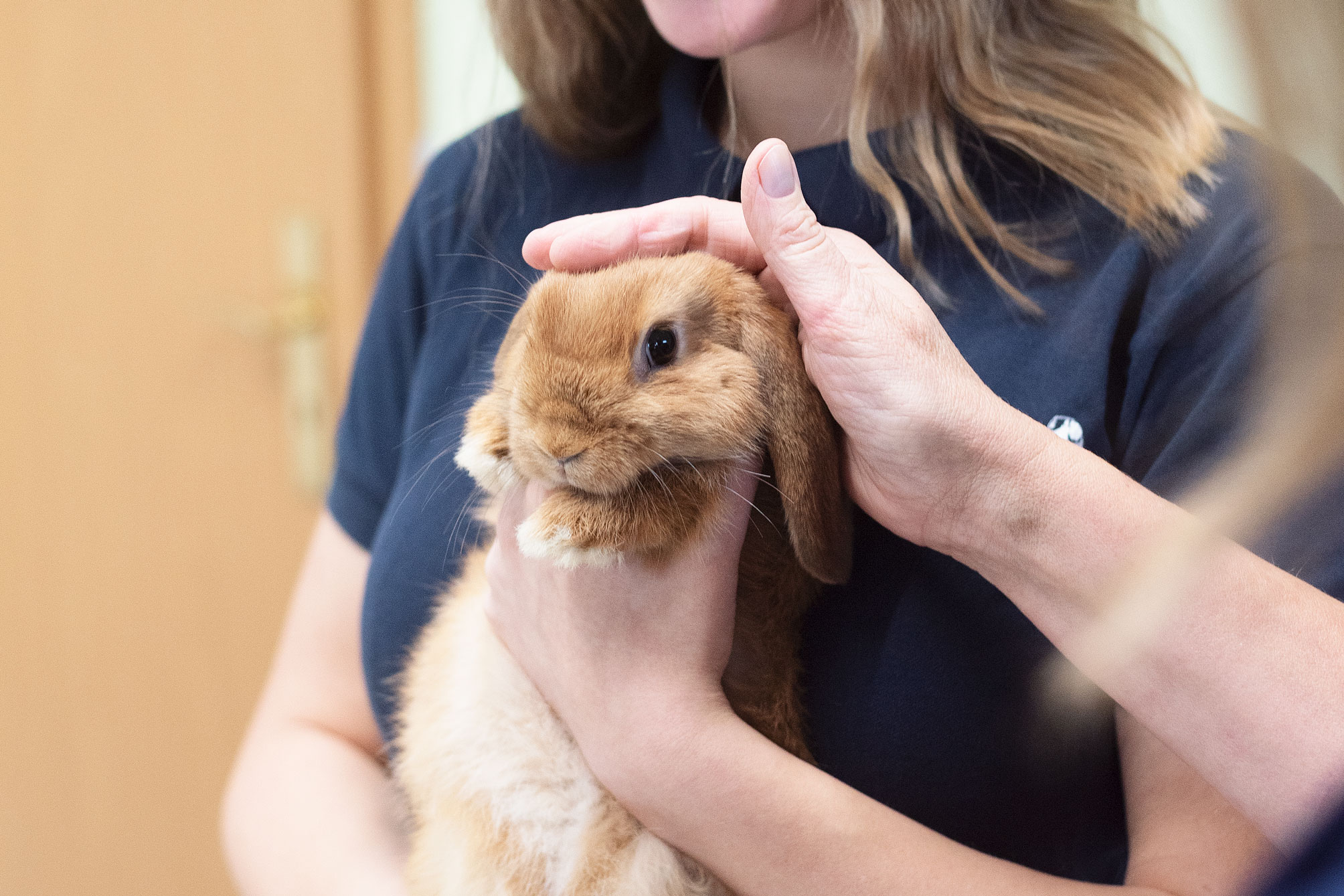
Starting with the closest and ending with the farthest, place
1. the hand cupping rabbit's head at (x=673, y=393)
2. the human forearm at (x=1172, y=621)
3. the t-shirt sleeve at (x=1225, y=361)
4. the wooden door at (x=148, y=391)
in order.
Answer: the t-shirt sleeve at (x=1225, y=361)
the human forearm at (x=1172, y=621)
the hand cupping rabbit's head at (x=673, y=393)
the wooden door at (x=148, y=391)

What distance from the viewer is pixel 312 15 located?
1.58m

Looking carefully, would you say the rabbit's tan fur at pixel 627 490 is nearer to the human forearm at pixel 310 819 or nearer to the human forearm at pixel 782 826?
the human forearm at pixel 782 826

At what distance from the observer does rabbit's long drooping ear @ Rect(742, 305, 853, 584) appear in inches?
23.1

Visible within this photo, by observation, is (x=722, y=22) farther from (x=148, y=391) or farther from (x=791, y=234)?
(x=148, y=391)

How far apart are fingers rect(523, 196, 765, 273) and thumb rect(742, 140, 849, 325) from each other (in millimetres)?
59

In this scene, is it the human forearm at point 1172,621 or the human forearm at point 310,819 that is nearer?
the human forearm at point 1172,621

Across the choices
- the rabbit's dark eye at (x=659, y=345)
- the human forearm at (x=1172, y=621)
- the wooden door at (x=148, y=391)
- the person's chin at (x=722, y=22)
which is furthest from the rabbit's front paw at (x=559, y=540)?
the wooden door at (x=148, y=391)

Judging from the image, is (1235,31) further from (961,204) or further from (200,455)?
(200,455)

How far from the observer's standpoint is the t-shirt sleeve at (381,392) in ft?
2.96

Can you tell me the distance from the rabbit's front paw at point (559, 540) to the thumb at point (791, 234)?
0.60 ft

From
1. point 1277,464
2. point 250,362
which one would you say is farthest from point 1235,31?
point 250,362

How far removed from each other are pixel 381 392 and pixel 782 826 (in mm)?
551

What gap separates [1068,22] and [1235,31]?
540mm

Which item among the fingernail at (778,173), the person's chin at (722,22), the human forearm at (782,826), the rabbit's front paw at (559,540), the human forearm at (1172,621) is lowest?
the human forearm at (782,826)
